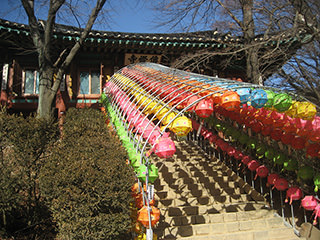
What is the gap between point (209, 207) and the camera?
6.09m

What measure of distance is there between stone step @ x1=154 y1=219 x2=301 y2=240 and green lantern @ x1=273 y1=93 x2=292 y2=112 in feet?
9.40

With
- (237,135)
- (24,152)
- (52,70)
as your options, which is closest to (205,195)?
(237,135)

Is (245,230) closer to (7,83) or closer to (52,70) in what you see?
(52,70)

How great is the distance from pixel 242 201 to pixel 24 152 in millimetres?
5239

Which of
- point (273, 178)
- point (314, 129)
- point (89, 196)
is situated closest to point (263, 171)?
point (273, 178)

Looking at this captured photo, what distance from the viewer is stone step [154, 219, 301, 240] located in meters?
5.23

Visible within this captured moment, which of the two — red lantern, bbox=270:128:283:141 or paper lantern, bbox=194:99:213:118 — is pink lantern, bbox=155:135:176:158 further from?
red lantern, bbox=270:128:283:141

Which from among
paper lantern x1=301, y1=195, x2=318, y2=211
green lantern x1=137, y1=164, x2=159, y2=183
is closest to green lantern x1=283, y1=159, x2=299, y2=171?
paper lantern x1=301, y1=195, x2=318, y2=211

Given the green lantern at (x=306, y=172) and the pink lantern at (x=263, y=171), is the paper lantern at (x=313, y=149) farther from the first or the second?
the pink lantern at (x=263, y=171)

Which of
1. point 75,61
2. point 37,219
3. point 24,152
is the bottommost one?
point 37,219

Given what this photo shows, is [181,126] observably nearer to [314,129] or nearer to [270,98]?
[270,98]

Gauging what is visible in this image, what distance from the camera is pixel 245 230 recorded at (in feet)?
18.5

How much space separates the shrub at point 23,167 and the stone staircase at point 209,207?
96.8 inches

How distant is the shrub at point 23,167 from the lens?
4.62 meters
